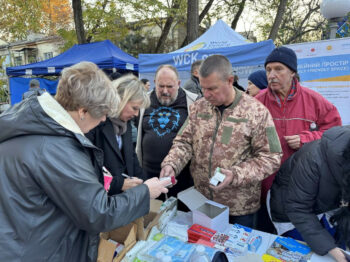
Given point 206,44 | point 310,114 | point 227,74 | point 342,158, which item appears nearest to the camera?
point 342,158

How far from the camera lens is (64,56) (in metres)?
8.04

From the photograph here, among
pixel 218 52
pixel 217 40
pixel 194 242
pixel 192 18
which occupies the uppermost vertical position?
pixel 192 18

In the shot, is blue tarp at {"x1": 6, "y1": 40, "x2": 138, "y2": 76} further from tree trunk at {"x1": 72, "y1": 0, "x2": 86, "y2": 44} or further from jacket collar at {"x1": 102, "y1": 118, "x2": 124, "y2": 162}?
jacket collar at {"x1": 102, "y1": 118, "x2": 124, "y2": 162}

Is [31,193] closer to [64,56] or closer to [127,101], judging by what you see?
[127,101]

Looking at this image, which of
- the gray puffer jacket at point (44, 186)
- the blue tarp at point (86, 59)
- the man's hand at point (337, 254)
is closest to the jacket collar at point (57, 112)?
the gray puffer jacket at point (44, 186)

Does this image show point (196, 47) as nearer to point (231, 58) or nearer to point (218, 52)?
point (218, 52)

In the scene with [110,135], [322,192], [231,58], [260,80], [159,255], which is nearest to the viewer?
[159,255]

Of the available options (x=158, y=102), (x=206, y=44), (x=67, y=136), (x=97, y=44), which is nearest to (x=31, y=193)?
(x=67, y=136)

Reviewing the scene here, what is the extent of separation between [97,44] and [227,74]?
697 cm

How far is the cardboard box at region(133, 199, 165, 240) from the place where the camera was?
4.57ft

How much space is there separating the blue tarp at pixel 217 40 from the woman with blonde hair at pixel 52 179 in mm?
4609

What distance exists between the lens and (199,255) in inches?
48.1

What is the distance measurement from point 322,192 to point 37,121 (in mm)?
1426

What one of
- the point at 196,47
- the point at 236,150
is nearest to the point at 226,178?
the point at 236,150
